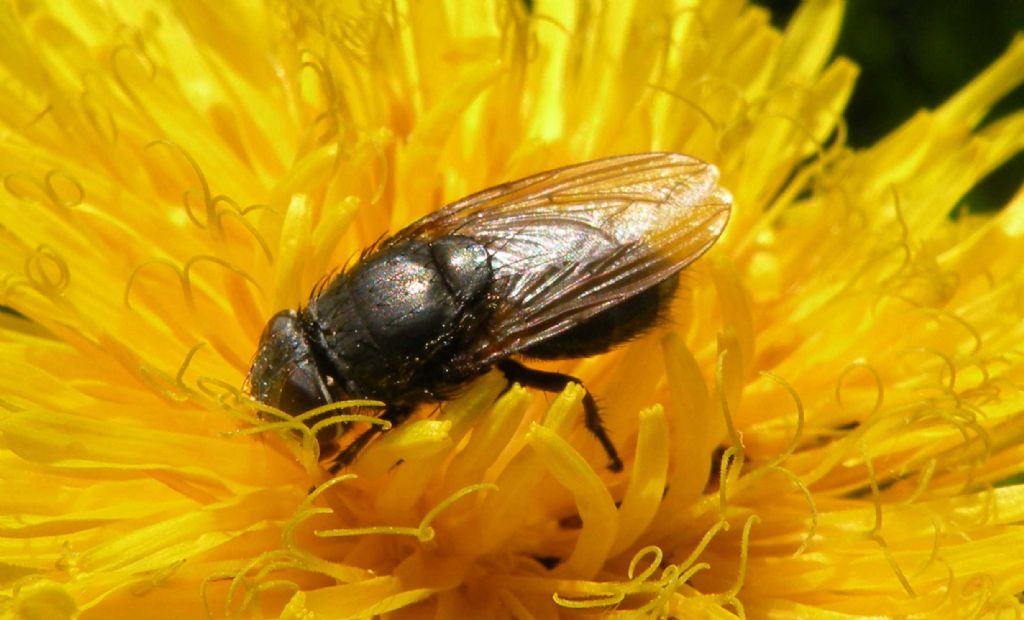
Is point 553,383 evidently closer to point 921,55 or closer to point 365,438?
point 365,438

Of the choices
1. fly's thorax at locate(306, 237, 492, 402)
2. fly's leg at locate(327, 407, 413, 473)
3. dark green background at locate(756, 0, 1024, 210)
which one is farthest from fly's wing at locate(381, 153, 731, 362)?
dark green background at locate(756, 0, 1024, 210)

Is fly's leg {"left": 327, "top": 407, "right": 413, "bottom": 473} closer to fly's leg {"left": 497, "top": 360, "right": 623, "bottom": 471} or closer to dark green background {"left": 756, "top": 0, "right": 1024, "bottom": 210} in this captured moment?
fly's leg {"left": 497, "top": 360, "right": 623, "bottom": 471}

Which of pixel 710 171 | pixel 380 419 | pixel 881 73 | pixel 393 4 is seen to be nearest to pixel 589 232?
pixel 710 171

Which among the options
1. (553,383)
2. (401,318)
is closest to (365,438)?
(401,318)

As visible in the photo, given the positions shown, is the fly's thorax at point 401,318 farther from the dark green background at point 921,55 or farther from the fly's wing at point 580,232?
the dark green background at point 921,55

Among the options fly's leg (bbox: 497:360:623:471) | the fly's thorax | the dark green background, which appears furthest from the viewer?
the dark green background

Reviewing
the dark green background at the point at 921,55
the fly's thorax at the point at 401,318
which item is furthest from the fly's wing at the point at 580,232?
the dark green background at the point at 921,55

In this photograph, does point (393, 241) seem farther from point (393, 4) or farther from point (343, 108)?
point (393, 4)
